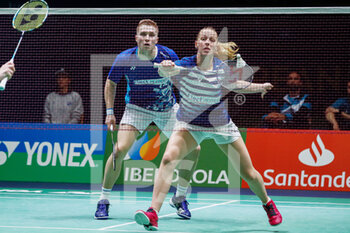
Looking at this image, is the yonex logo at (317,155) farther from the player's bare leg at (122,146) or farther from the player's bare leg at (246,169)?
the player's bare leg at (122,146)

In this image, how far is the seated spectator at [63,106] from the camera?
33.7 ft

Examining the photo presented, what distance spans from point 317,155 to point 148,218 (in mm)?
4382

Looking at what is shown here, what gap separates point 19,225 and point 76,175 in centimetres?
360

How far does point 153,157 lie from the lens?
364 inches

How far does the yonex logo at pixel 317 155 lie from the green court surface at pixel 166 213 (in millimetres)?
683

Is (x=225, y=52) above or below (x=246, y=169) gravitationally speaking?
above

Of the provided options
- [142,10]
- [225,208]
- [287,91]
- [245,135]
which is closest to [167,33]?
[287,91]

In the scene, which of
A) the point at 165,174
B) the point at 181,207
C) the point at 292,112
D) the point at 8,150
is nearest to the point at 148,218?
the point at 165,174

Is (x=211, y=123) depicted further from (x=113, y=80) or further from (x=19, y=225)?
(x=19, y=225)

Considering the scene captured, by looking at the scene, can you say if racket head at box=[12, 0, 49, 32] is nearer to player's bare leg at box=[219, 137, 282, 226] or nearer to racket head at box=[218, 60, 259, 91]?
racket head at box=[218, 60, 259, 91]

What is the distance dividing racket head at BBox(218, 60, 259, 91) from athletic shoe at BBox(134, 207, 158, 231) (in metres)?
1.43

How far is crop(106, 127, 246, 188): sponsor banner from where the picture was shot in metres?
A: 9.16

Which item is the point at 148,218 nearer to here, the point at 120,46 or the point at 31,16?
the point at 31,16
